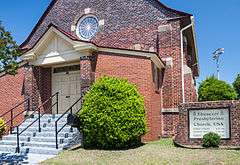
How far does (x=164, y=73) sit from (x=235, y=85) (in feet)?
95.0

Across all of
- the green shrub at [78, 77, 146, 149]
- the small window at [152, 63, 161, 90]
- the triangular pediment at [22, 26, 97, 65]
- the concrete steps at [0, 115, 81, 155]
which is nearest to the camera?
the green shrub at [78, 77, 146, 149]

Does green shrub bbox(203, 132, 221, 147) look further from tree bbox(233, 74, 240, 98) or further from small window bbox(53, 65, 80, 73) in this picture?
tree bbox(233, 74, 240, 98)

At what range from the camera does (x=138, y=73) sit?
614 inches

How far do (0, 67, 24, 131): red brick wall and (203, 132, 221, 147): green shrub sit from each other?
10203 millimetres

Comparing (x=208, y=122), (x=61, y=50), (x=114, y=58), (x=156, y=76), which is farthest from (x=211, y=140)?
(x=61, y=50)

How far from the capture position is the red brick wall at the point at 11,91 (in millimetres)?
19703

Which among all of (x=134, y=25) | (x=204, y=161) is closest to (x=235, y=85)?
(x=134, y=25)

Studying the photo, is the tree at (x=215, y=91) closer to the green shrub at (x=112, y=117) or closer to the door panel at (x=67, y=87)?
the door panel at (x=67, y=87)

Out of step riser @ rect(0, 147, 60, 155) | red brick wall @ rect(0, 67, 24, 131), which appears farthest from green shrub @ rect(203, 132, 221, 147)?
red brick wall @ rect(0, 67, 24, 131)

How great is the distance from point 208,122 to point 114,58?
4.85 meters

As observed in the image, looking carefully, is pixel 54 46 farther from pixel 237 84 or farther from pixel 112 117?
pixel 237 84

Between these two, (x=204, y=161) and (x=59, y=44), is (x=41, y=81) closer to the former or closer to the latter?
(x=59, y=44)

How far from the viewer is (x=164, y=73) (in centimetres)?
1795

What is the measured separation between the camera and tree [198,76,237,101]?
29.1 metres
